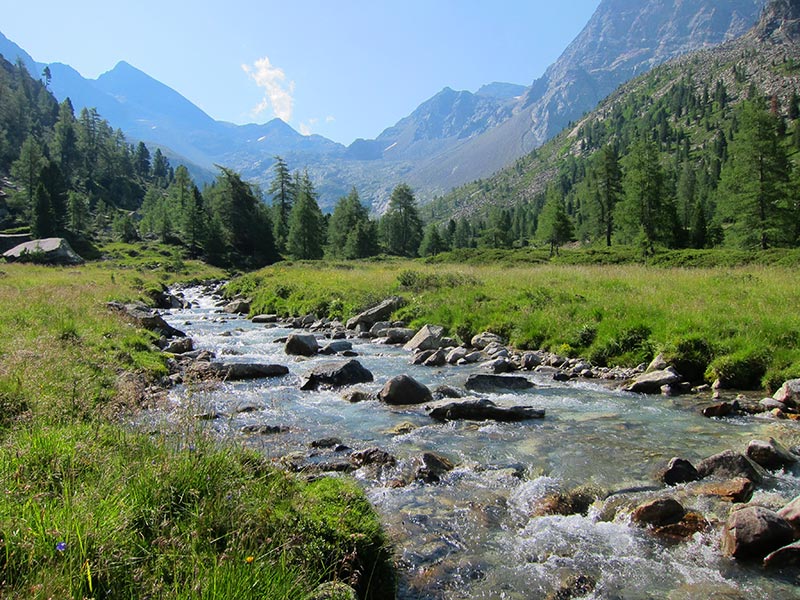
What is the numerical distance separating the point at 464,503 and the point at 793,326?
454 inches

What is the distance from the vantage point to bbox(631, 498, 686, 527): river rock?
6088 millimetres

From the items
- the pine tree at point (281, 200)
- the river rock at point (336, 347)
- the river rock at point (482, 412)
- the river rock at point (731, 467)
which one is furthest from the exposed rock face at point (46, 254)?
the river rock at point (731, 467)

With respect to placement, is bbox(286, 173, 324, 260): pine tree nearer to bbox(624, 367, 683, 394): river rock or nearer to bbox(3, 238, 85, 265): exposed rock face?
bbox(3, 238, 85, 265): exposed rock face

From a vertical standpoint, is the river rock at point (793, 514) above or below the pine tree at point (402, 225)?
→ below

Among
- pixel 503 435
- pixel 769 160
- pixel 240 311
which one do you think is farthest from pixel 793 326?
pixel 769 160

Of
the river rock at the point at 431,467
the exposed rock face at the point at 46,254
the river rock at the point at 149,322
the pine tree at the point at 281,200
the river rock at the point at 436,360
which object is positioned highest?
the pine tree at the point at 281,200

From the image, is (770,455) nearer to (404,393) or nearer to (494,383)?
(494,383)

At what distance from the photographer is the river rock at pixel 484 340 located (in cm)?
1852

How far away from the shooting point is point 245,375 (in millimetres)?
14586

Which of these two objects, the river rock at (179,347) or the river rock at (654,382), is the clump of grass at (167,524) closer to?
the river rock at (654,382)

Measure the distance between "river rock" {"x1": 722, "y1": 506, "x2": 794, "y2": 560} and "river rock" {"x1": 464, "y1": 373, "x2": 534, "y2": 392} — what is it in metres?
7.49

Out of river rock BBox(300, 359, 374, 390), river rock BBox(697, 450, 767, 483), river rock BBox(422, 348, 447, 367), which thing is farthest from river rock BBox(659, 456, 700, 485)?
river rock BBox(422, 348, 447, 367)

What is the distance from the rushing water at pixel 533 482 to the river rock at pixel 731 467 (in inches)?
11.1

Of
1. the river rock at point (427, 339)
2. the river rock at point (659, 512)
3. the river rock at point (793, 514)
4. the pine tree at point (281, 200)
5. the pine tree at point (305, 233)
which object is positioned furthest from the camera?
the pine tree at point (281, 200)
